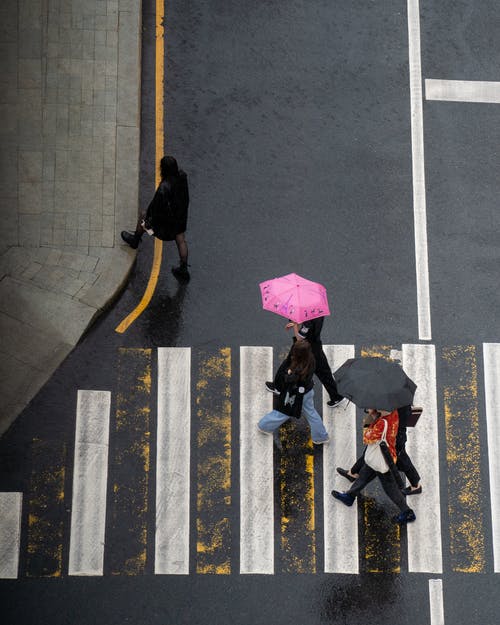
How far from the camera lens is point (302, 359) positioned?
10.9m

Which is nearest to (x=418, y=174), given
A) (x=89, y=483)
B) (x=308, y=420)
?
(x=308, y=420)

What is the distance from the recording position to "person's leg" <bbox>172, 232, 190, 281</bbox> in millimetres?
12789

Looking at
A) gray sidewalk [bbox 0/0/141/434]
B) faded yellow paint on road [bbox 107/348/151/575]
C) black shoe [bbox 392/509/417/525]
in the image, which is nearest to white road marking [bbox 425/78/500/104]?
gray sidewalk [bbox 0/0/141/434]

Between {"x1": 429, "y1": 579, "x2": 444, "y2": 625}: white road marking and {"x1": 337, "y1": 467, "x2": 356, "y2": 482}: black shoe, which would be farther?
{"x1": 337, "y1": 467, "x2": 356, "y2": 482}: black shoe

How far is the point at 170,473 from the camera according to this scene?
12164mm

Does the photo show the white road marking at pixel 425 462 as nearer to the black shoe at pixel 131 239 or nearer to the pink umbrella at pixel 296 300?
the pink umbrella at pixel 296 300

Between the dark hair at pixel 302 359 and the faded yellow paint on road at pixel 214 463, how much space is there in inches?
71.8

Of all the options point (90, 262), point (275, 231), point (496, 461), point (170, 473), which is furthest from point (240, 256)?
point (496, 461)

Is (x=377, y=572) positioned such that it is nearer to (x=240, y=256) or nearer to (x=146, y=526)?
(x=146, y=526)

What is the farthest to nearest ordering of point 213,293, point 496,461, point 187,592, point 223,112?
point 223,112, point 213,293, point 496,461, point 187,592

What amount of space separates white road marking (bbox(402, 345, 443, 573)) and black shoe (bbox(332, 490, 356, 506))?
794mm

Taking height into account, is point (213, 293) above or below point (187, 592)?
above

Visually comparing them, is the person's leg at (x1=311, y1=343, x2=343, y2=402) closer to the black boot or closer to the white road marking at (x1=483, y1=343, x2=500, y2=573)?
the white road marking at (x1=483, y1=343, x2=500, y2=573)

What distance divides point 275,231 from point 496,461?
4.37 m
